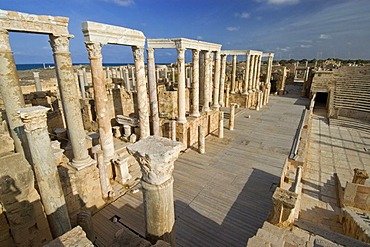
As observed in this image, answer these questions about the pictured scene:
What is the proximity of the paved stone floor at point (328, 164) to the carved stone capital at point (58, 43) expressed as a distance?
10036 millimetres

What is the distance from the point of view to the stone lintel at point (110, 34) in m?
6.06

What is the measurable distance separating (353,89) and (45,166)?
2812cm

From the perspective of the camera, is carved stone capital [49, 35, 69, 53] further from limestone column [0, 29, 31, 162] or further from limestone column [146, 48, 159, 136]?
limestone column [146, 48, 159, 136]

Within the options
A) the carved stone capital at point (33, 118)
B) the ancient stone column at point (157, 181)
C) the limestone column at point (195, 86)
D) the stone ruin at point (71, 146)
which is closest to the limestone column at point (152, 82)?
the stone ruin at point (71, 146)

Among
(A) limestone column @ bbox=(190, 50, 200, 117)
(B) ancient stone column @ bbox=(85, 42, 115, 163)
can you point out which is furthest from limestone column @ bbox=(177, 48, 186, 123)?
(B) ancient stone column @ bbox=(85, 42, 115, 163)

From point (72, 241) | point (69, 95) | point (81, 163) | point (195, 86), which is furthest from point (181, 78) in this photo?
point (72, 241)

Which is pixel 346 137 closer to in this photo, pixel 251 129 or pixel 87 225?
pixel 251 129

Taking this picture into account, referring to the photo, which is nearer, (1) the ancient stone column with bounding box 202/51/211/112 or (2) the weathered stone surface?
(2) the weathered stone surface

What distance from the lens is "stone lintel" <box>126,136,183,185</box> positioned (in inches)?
104

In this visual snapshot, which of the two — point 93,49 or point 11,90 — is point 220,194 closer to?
point 93,49

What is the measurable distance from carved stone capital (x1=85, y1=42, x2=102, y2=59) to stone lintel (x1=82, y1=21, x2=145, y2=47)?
0.12 meters

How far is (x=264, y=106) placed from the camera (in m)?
19.8

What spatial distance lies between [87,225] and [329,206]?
946 cm

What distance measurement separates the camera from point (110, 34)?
6594 mm
